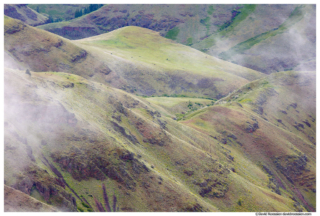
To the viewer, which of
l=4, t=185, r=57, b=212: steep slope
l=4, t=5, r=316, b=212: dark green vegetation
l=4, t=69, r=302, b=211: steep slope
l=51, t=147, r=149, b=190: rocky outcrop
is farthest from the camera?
l=51, t=147, r=149, b=190: rocky outcrop

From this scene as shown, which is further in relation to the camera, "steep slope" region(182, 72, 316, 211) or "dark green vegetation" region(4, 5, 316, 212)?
"steep slope" region(182, 72, 316, 211)

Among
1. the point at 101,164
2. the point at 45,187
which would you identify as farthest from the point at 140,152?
the point at 45,187

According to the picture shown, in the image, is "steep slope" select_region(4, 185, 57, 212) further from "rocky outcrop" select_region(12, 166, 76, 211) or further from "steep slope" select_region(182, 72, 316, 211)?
"steep slope" select_region(182, 72, 316, 211)

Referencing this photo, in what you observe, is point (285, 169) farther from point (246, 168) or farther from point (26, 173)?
point (26, 173)

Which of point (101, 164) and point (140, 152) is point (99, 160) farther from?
point (140, 152)

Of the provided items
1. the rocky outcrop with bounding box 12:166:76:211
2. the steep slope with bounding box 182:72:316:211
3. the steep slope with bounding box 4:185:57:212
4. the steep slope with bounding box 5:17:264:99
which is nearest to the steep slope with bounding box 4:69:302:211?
the rocky outcrop with bounding box 12:166:76:211

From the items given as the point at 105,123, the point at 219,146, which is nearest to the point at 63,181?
the point at 105,123

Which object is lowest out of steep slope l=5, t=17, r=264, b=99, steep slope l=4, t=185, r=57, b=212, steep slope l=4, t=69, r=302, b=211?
steep slope l=5, t=17, r=264, b=99

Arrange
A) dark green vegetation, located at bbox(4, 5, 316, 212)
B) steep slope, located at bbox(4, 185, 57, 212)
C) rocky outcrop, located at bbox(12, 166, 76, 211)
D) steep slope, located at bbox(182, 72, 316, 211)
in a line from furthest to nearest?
steep slope, located at bbox(182, 72, 316, 211)
dark green vegetation, located at bbox(4, 5, 316, 212)
rocky outcrop, located at bbox(12, 166, 76, 211)
steep slope, located at bbox(4, 185, 57, 212)

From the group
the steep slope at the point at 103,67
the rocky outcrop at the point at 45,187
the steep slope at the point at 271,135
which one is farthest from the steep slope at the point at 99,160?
the steep slope at the point at 103,67
